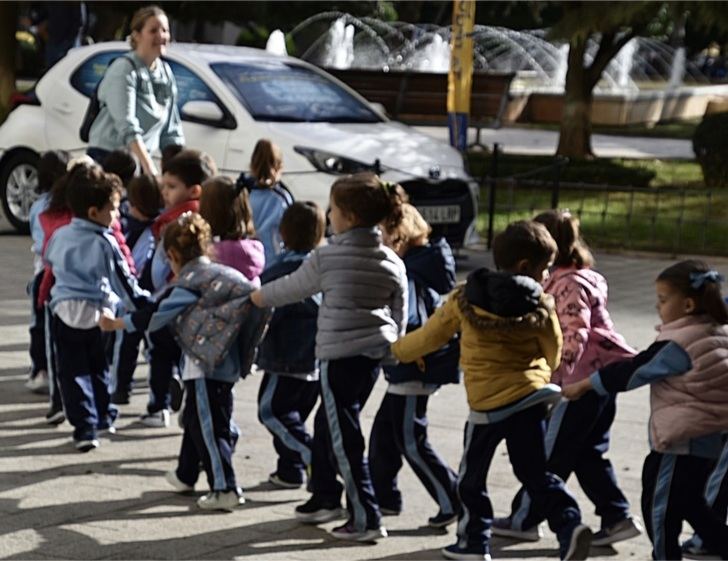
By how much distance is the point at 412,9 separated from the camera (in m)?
44.1

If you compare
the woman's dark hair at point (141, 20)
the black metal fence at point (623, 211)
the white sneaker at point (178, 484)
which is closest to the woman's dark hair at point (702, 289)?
the white sneaker at point (178, 484)

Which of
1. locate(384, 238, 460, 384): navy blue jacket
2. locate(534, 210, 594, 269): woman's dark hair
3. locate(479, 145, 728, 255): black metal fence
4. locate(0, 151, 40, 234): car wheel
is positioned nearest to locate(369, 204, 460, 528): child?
locate(384, 238, 460, 384): navy blue jacket

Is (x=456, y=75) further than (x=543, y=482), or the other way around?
(x=456, y=75)

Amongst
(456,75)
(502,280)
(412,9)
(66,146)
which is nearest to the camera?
(502,280)

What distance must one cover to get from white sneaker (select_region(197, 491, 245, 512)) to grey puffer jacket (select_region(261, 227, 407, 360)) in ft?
2.38

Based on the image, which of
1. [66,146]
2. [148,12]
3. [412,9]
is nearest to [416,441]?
[148,12]

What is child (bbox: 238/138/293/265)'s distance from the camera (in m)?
8.16

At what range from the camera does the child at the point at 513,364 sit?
579 cm

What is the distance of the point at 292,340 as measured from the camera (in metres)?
6.96

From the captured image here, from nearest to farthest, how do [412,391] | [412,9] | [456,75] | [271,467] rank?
[412,391] → [271,467] → [456,75] → [412,9]

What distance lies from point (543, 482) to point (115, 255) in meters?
2.51

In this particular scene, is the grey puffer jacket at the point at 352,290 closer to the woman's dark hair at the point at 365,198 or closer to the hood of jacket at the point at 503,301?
the woman's dark hair at the point at 365,198

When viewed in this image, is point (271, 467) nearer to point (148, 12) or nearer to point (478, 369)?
point (478, 369)

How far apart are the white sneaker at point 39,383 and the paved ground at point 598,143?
1595 cm
